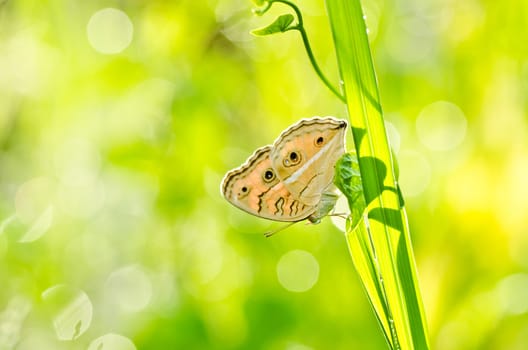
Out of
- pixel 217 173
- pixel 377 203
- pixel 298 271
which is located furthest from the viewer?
pixel 217 173

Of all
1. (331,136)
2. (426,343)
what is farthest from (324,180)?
(426,343)

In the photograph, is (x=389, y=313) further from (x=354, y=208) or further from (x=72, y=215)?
(x=72, y=215)

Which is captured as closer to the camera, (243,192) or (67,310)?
(243,192)

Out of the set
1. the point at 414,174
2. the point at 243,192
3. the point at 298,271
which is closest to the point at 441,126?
the point at 414,174

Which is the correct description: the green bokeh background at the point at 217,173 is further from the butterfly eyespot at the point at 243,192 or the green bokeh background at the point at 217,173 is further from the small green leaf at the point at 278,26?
the small green leaf at the point at 278,26

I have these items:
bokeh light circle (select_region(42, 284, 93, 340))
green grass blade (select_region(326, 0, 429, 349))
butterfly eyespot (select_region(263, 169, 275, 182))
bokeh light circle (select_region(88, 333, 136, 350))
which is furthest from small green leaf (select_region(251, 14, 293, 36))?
bokeh light circle (select_region(42, 284, 93, 340))

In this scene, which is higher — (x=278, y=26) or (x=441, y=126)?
(x=441, y=126)

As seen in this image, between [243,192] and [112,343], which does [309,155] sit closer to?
[243,192]

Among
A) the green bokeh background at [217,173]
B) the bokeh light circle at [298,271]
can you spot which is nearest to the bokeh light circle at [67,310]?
the green bokeh background at [217,173]
